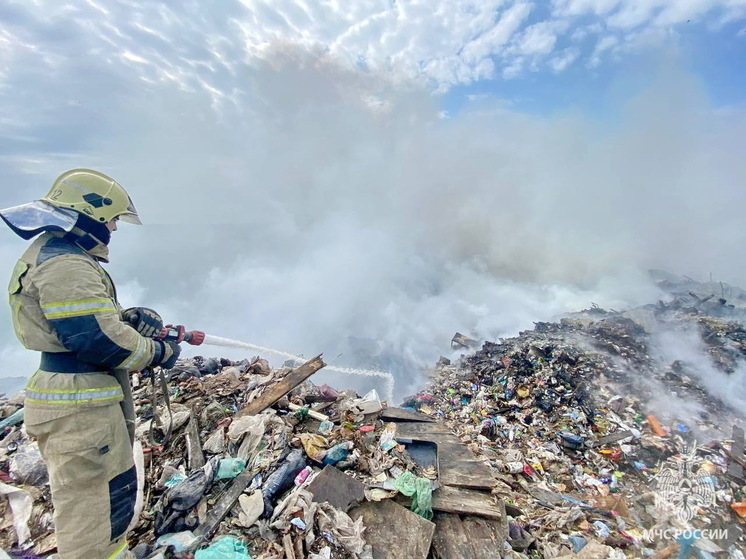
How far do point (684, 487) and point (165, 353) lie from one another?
7.20 meters

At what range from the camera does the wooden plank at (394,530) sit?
263cm

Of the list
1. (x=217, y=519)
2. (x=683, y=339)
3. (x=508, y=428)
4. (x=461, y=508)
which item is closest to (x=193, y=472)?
(x=217, y=519)

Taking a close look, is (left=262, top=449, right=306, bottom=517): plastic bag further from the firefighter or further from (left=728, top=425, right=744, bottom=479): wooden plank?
(left=728, top=425, right=744, bottom=479): wooden plank

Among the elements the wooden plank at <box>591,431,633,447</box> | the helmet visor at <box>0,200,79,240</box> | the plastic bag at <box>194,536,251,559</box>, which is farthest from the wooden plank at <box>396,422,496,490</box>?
the helmet visor at <box>0,200,79,240</box>

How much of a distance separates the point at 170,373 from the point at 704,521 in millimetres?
8023

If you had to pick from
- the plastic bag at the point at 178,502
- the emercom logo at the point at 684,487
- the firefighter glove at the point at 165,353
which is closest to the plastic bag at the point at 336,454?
the plastic bag at the point at 178,502

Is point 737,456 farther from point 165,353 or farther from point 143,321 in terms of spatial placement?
point 143,321

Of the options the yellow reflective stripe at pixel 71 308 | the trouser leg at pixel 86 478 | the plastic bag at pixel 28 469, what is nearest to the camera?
the yellow reflective stripe at pixel 71 308

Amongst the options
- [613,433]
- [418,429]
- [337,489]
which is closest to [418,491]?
[337,489]

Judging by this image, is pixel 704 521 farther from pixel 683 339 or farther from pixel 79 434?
pixel 683 339

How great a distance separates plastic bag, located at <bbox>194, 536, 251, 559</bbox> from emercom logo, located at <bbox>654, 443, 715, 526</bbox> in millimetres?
5407

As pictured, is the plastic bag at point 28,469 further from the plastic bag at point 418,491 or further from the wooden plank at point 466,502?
the wooden plank at point 466,502

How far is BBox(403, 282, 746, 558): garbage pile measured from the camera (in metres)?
3.89

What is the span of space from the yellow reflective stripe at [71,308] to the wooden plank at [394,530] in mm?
2625
